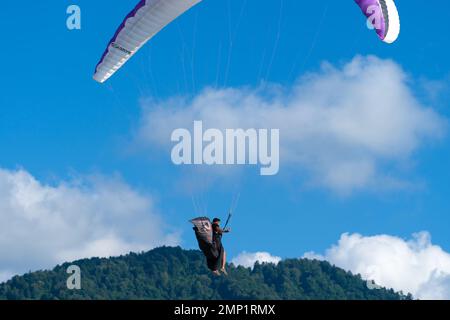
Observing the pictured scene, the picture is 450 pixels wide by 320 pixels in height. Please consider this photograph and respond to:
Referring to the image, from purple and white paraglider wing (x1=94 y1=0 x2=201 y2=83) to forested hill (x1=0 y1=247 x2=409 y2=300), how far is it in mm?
113047

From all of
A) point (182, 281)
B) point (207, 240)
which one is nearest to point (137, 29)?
point (207, 240)

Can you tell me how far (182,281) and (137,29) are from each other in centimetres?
13098

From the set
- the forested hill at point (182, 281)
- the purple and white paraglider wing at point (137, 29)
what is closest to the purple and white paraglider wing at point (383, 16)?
the purple and white paraglider wing at point (137, 29)

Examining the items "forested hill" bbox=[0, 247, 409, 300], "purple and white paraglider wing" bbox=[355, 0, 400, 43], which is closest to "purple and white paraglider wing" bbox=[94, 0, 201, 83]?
"purple and white paraglider wing" bbox=[355, 0, 400, 43]

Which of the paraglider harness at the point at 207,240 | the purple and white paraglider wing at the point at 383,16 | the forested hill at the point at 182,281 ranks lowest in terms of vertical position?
the paraglider harness at the point at 207,240

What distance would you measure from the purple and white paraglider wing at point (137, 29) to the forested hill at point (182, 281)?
11305 centimetres

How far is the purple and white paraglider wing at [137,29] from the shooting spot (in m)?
26.7

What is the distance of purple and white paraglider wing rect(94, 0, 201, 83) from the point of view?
26.7 meters

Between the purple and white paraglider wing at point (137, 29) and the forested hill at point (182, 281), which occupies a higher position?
the forested hill at point (182, 281)

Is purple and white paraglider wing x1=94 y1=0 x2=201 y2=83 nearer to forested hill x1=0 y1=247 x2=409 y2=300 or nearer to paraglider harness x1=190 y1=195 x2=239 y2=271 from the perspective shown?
paraglider harness x1=190 y1=195 x2=239 y2=271

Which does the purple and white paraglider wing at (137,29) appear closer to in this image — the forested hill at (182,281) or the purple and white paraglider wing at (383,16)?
the purple and white paraglider wing at (383,16)
